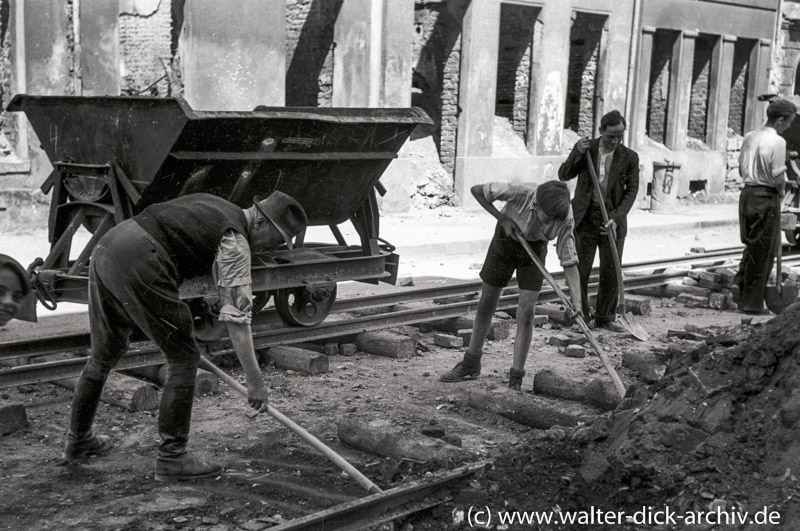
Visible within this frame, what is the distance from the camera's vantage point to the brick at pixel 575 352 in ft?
26.9

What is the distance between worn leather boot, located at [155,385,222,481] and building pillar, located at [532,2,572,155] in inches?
627

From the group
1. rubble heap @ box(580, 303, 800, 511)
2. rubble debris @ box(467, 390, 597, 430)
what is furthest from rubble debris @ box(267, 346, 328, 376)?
rubble heap @ box(580, 303, 800, 511)

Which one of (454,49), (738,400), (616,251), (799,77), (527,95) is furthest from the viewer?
(799,77)

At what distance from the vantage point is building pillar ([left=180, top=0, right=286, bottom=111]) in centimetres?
1470

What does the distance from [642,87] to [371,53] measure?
25.2ft

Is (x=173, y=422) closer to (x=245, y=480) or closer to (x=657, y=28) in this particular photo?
(x=245, y=480)

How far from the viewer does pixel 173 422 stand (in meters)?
5.05

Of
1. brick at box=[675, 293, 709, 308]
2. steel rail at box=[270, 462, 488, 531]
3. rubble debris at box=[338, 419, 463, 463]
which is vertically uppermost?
steel rail at box=[270, 462, 488, 531]

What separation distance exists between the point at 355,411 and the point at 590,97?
16.8 meters

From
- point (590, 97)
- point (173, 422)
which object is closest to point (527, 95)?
point (590, 97)

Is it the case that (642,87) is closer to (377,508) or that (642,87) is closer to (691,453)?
(691,453)

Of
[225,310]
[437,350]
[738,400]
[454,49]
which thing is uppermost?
[454,49]

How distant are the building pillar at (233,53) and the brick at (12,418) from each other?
9525 millimetres

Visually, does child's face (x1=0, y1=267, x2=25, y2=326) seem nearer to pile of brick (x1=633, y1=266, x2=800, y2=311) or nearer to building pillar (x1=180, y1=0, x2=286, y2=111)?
pile of brick (x1=633, y1=266, x2=800, y2=311)
